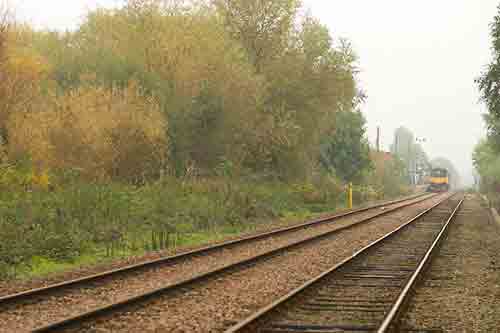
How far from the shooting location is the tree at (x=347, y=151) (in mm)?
52219

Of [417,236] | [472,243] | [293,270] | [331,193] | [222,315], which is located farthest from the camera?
[331,193]

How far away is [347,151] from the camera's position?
52812mm

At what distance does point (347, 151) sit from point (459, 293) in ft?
142

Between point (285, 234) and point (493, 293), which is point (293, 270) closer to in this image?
point (493, 293)

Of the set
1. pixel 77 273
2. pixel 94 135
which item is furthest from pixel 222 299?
pixel 94 135

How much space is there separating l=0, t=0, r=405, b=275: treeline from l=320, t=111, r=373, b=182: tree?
4.39 m

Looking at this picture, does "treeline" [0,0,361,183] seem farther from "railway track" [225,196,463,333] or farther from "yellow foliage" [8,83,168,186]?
"railway track" [225,196,463,333]

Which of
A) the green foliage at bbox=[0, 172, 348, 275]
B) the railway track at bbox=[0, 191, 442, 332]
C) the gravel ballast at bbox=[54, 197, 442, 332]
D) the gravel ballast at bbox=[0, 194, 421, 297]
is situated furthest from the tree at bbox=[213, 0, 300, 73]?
the gravel ballast at bbox=[54, 197, 442, 332]

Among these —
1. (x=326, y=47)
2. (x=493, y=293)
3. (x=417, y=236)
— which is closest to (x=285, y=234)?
(x=417, y=236)

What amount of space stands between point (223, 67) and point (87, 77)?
7.27 m

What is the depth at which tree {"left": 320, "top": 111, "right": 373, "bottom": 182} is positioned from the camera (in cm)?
5222

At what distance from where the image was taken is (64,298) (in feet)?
30.4

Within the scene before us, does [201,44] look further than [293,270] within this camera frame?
Yes

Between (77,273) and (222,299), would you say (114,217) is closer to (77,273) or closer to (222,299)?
(77,273)
